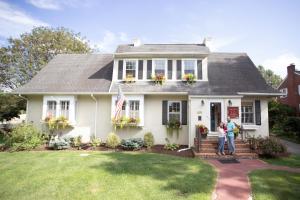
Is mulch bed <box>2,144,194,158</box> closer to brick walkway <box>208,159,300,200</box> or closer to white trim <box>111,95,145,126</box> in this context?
brick walkway <box>208,159,300,200</box>

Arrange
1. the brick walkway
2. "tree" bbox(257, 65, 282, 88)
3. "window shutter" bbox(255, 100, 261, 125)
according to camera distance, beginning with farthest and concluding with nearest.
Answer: "tree" bbox(257, 65, 282, 88)
"window shutter" bbox(255, 100, 261, 125)
the brick walkway

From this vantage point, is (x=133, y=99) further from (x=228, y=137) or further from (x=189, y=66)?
(x=228, y=137)

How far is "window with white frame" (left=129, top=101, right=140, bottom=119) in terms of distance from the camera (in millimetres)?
12914

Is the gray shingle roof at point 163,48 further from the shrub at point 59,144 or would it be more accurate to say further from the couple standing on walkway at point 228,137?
the shrub at point 59,144

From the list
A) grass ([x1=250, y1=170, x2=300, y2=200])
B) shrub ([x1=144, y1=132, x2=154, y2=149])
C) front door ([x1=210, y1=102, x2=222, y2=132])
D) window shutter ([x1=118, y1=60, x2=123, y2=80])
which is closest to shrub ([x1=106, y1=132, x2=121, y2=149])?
shrub ([x1=144, y1=132, x2=154, y2=149])

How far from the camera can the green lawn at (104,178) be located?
222 inches

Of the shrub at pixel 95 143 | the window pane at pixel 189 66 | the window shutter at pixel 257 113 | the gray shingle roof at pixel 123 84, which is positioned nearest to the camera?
the shrub at pixel 95 143

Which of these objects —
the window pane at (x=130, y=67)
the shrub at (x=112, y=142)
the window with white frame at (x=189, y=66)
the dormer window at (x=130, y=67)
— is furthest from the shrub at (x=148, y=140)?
the window with white frame at (x=189, y=66)

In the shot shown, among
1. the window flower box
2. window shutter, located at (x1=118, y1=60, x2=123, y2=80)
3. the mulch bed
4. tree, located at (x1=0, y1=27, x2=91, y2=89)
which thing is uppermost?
tree, located at (x1=0, y1=27, x2=91, y2=89)

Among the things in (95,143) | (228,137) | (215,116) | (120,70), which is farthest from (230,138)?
(120,70)

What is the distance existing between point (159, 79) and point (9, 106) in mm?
16008

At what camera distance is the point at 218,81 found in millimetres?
13453

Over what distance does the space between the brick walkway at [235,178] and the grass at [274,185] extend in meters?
0.26

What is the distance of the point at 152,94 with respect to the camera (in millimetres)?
12883
